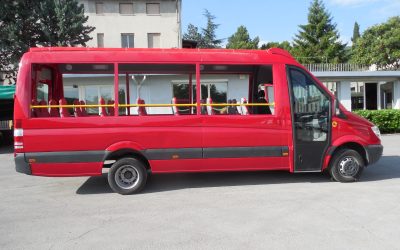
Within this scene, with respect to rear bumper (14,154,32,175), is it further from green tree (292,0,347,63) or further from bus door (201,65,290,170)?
green tree (292,0,347,63)

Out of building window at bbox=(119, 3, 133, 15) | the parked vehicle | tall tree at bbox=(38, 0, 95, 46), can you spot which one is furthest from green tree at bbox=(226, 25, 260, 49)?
the parked vehicle

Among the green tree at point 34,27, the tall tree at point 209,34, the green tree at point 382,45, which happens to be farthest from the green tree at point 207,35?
the green tree at point 34,27

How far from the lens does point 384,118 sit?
16.3m

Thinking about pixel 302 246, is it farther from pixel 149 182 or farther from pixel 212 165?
pixel 149 182

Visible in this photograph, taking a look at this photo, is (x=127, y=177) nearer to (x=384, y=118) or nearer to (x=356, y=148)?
(x=356, y=148)

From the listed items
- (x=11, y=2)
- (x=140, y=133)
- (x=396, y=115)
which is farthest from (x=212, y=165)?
(x=11, y=2)

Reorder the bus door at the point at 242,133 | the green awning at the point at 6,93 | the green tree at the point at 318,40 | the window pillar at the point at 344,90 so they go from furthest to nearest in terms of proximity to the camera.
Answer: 1. the green tree at the point at 318,40
2. the window pillar at the point at 344,90
3. the green awning at the point at 6,93
4. the bus door at the point at 242,133

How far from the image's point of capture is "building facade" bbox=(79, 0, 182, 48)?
30.8 metres

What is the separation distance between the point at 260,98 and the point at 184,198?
9.62ft

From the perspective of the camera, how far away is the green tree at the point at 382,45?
138 ft

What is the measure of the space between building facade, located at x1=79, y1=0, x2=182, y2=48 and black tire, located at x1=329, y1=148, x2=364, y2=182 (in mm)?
25411

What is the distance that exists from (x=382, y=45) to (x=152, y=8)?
2902 centimetres

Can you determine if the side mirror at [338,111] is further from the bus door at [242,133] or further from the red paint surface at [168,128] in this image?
the bus door at [242,133]

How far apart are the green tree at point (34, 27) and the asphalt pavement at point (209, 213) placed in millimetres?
13761
